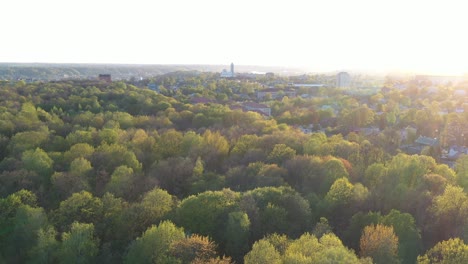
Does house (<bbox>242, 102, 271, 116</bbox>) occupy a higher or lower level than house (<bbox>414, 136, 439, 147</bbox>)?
higher

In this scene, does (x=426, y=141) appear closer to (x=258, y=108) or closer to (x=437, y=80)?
(x=258, y=108)

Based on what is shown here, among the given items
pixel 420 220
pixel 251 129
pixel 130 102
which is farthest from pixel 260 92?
pixel 420 220

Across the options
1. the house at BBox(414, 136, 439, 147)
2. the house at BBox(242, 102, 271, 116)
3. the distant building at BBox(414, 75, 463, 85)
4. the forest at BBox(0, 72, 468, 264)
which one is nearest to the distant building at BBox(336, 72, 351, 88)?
the distant building at BBox(414, 75, 463, 85)

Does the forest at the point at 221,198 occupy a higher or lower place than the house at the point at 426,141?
higher

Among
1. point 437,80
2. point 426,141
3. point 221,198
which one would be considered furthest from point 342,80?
point 221,198

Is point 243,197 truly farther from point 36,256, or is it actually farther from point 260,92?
point 260,92

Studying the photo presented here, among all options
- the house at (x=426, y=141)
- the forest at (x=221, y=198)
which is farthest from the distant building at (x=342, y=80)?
the forest at (x=221, y=198)

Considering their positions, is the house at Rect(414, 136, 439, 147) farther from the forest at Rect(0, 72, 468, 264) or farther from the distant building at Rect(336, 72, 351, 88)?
the distant building at Rect(336, 72, 351, 88)

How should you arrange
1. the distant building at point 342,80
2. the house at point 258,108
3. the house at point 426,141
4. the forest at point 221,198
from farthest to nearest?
the distant building at point 342,80
the house at point 258,108
the house at point 426,141
the forest at point 221,198

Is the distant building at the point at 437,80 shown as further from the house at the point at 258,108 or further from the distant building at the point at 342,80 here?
the house at the point at 258,108
